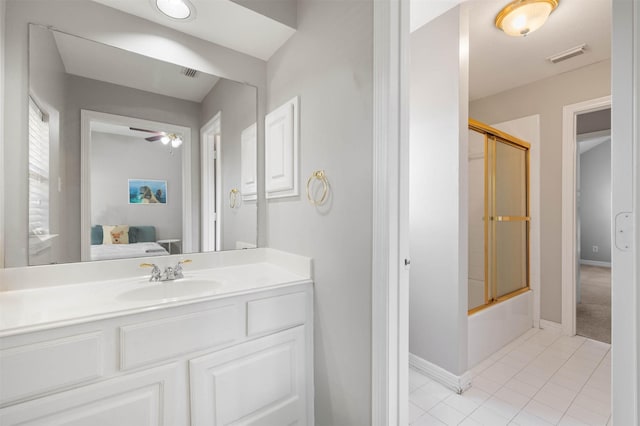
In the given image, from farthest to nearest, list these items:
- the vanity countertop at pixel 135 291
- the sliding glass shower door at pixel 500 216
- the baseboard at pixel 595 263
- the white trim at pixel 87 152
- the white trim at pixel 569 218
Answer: the baseboard at pixel 595 263, the white trim at pixel 569 218, the sliding glass shower door at pixel 500 216, the white trim at pixel 87 152, the vanity countertop at pixel 135 291

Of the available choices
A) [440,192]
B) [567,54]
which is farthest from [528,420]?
[567,54]

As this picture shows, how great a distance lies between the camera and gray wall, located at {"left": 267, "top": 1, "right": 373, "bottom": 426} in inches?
48.6

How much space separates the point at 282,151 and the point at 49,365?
138cm

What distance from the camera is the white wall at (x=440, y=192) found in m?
1.84

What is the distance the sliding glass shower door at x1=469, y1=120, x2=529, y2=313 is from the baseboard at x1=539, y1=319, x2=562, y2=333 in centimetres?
38

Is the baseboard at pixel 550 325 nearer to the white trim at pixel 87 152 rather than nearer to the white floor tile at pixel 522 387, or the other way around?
the white floor tile at pixel 522 387

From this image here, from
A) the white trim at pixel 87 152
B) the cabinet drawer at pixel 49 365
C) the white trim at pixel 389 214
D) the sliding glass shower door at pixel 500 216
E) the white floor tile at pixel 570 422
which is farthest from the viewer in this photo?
the sliding glass shower door at pixel 500 216

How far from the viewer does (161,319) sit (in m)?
1.09

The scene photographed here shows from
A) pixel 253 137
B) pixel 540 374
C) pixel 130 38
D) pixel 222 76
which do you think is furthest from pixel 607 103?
pixel 130 38

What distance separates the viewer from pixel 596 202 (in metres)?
6.05

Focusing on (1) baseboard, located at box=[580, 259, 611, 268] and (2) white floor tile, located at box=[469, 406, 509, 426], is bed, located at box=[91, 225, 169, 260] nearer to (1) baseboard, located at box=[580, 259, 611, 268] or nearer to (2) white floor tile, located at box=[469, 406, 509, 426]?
(2) white floor tile, located at box=[469, 406, 509, 426]

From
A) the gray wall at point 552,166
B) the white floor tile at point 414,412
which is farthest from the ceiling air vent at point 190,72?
the gray wall at point 552,166

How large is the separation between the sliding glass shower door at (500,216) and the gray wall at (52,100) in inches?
104

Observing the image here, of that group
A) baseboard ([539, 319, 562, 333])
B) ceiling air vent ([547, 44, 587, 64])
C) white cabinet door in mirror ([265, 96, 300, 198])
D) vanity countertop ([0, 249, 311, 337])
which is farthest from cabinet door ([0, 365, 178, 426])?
ceiling air vent ([547, 44, 587, 64])
